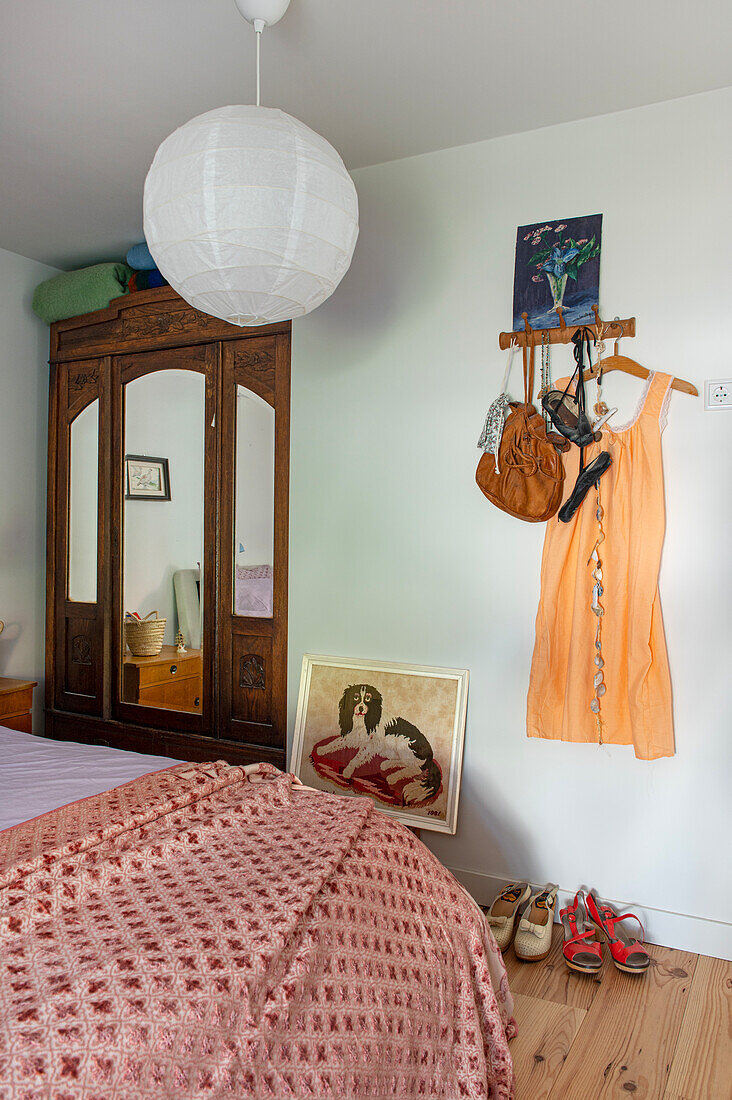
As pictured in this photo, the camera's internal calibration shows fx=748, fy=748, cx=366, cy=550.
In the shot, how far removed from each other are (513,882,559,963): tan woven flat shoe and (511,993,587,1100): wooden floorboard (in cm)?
19

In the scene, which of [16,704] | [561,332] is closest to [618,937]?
[561,332]

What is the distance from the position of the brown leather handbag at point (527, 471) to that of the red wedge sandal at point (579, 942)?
4.17ft

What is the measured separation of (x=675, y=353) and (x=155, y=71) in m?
1.83

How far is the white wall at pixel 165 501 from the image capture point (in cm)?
336

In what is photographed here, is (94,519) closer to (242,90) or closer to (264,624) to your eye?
(264,624)

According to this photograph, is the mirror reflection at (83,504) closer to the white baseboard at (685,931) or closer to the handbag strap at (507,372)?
the handbag strap at (507,372)

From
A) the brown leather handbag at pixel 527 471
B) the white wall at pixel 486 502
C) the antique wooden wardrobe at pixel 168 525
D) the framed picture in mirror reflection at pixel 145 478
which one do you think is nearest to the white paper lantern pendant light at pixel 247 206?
the brown leather handbag at pixel 527 471

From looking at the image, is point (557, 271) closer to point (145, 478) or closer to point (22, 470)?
point (145, 478)

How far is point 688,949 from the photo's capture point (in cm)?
233

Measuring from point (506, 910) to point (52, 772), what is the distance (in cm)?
146

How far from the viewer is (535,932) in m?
2.30

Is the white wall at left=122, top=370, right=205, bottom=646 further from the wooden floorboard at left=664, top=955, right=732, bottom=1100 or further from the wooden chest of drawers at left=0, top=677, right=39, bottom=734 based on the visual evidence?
the wooden floorboard at left=664, top=955, right=732, bottom=1100

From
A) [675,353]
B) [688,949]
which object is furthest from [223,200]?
[688,949]

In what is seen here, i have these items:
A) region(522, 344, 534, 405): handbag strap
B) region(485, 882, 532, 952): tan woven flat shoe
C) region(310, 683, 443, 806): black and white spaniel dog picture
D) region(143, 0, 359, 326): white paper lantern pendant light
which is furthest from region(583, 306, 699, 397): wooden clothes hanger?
region(485, 882, 532, 952): tan woven flat shoe
